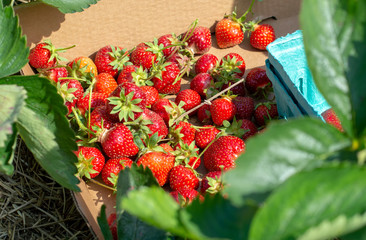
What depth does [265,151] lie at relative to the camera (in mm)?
321

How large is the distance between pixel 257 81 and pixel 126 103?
0.40 m

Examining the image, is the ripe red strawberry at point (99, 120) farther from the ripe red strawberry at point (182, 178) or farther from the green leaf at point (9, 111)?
the green leaf at point (9, 111)

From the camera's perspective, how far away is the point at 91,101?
3.80 ft

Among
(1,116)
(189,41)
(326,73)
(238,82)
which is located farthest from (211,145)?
(326,73)

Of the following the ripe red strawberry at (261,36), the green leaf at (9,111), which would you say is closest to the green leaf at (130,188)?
the green leaf at (9,111)

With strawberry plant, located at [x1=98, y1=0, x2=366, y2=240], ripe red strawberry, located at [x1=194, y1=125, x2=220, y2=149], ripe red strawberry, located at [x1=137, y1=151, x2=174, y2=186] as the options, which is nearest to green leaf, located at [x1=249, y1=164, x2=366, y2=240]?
strawberry plant, located at [x1=98, y1=0, x2=366, y2=240]

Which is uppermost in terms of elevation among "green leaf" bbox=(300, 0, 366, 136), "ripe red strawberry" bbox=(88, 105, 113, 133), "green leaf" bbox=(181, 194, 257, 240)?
"green leaf" bbox=(300, 0, 366, 136)

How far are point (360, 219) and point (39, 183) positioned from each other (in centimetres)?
89

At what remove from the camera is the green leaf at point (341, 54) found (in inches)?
13.9

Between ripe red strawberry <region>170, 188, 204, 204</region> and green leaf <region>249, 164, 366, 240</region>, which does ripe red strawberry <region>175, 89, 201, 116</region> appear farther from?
green leaf <region>249, 164, 366, 240</region>

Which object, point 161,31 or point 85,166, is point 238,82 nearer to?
point 161,31

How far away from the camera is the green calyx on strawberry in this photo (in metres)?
1.27

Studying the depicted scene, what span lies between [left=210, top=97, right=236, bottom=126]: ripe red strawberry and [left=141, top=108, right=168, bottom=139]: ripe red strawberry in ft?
0.46

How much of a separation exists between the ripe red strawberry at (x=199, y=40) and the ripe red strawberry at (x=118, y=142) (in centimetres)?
42
